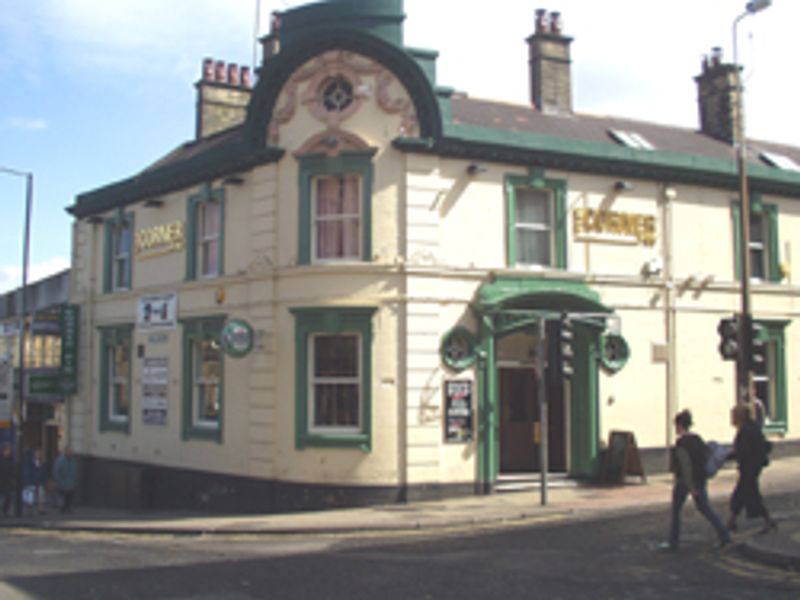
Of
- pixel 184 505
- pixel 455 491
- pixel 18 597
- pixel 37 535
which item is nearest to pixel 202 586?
pixel 18 597

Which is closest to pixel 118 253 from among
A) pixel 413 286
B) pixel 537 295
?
pixel 413 286

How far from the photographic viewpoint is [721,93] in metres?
24.8

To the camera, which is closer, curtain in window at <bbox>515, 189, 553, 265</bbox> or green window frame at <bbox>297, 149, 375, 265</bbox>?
green window frame at <bbox>297, 149, 375, 265</bbox>

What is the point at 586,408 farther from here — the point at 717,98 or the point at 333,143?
the point at 717,98

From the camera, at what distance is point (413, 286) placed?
1702cm

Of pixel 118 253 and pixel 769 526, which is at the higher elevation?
pixel 118 253

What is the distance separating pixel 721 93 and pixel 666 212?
22.5 ft

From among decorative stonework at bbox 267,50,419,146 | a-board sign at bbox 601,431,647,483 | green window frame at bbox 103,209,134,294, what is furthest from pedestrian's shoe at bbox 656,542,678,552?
green window frame at bbox 103,209,134,294

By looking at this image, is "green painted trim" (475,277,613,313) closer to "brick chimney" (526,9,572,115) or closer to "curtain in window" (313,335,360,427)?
"curtain in window" (313,335,360,427)

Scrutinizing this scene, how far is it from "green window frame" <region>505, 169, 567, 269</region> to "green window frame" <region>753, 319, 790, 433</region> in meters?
5.70

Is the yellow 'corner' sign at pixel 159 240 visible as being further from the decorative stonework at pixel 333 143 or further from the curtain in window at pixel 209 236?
the decorative stonework at pixel 333 143

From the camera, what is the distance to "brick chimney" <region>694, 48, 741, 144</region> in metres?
24.5

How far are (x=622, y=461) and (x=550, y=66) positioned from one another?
32.1 feet

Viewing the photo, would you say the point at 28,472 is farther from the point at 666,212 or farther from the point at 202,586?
the point at 666,212
